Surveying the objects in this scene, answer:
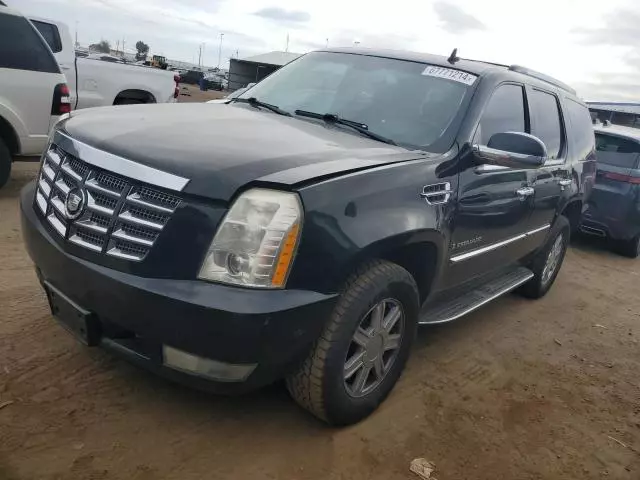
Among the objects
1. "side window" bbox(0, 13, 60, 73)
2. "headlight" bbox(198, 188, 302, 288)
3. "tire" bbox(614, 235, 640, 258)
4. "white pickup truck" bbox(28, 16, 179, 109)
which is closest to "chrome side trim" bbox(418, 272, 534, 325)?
"headlight" bbox(198, 188, 302, 288)

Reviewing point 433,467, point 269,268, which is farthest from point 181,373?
point 433,467

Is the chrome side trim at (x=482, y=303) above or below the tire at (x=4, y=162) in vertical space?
above

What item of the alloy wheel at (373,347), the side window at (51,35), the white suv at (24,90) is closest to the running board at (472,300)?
the alloy wheel at (373,347)

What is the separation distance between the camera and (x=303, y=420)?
283cm

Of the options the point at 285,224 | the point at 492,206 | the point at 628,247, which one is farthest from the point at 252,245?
the point at 628,247

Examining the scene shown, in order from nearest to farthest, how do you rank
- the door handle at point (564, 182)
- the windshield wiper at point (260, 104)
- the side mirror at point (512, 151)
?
the side mirror at point (512, 151) < the windshield wiper at point (260, 104) < the door handle at point (564, 182)

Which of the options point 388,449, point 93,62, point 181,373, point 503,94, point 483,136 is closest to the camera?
point 181,373

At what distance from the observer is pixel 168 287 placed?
85.2 inches

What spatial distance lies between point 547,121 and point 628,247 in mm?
4454

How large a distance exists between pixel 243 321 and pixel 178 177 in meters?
0.61

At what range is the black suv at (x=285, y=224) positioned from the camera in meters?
2.18

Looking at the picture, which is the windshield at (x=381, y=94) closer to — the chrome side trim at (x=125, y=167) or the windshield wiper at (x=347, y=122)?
the windshield wiper at (x=347, y=122)

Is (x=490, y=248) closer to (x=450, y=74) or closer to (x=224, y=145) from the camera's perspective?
(x=450, y=74)

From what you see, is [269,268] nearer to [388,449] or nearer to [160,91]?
[388,449]
